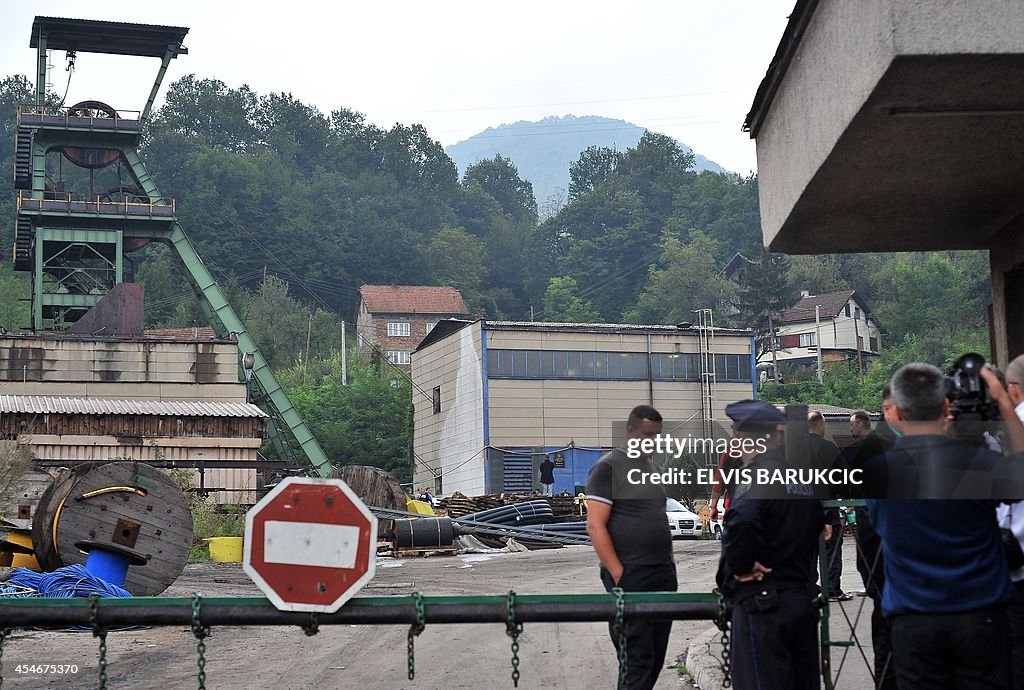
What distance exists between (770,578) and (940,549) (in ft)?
3.29

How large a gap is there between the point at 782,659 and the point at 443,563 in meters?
20.2

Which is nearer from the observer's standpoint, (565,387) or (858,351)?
(565,387)

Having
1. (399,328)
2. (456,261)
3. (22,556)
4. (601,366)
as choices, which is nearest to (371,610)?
(22,556)

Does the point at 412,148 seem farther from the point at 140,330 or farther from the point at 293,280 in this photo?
the point at 140,330

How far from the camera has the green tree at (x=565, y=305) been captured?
10704cm

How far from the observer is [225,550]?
25453 millimetres

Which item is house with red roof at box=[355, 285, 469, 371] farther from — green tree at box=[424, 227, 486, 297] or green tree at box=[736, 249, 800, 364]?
green tree at box=[736, 249, 800, 364]

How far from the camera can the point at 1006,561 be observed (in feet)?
15.0

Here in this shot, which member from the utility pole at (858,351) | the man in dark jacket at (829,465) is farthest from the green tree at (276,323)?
the man in dark jacket at (829,465)

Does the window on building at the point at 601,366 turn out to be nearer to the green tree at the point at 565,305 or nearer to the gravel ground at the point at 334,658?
the gravel ground at the point at 334,658

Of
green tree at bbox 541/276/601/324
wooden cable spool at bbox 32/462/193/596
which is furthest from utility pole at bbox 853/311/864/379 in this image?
wooden cable spool at bbox 32/462/193/596

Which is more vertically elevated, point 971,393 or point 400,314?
point 400,314

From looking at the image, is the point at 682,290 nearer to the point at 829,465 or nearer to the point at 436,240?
the point at 436,240

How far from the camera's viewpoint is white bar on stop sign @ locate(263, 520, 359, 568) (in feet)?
16.2
